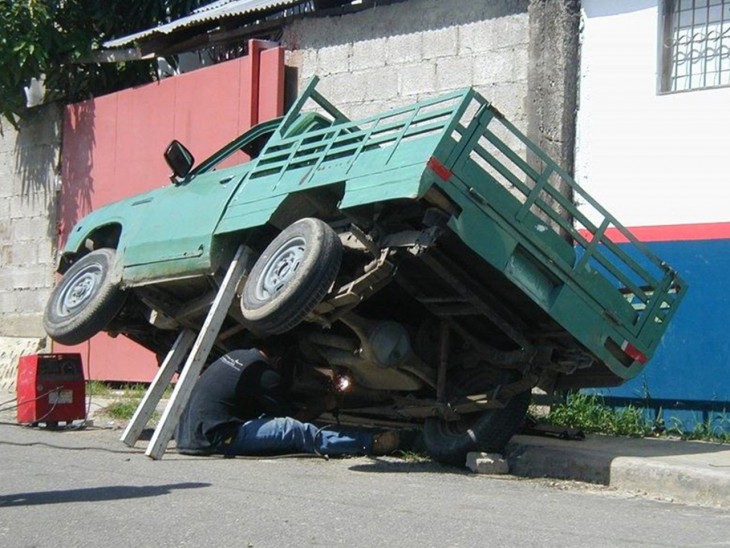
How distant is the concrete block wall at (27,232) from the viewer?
1479 centimetres

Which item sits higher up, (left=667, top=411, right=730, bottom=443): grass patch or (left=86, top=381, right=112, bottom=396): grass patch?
(left=86, top=381, right=112, bottom=396): grass patch

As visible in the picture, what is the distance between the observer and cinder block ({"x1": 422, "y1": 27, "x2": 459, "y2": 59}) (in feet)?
36.2

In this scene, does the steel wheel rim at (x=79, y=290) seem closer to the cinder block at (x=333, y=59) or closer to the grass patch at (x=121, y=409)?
the grass patch at (x=121, y=409)

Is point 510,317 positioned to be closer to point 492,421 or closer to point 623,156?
point 492,421

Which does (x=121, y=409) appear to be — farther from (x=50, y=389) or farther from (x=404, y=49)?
(x=404, y=49)

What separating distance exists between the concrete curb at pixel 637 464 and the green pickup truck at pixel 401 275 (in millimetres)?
310

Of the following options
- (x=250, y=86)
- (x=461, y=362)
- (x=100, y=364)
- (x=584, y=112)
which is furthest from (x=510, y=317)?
(x=100, y=364)

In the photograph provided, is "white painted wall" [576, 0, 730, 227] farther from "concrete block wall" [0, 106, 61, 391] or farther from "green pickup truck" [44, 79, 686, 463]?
"concrete block wall" [0, 106, 61, 391]

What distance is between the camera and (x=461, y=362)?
8453 millimetres

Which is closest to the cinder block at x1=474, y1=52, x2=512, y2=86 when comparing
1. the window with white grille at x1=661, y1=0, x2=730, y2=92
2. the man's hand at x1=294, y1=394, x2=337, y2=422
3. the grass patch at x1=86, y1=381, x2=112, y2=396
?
the window with white grille at x1=661, y1=0, x2=730, y2=92

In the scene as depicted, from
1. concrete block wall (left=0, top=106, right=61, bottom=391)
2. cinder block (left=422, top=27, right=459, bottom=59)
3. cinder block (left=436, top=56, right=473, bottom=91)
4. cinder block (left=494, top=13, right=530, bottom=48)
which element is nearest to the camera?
cinder block (left=494, top=13, right=530, bottom=48)

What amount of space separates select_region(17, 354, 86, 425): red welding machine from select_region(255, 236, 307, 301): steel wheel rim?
10.7 ft

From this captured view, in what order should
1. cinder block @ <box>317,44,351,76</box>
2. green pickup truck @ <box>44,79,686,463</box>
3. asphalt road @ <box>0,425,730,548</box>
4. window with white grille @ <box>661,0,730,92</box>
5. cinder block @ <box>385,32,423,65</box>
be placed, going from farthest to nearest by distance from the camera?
1. cinder block @ <box>317,44,351,76</box>
2. cinder block @ <box>385,32,423,65</box>
3. window with white grille @ <box>661,0,730,92</box>
4. green pickup truck @ <box>44,79,686,463</box>
5. asphalt road @ <box>0,425,730,548</box>

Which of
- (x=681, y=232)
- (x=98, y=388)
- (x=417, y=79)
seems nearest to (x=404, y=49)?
(x=417, y=79)
